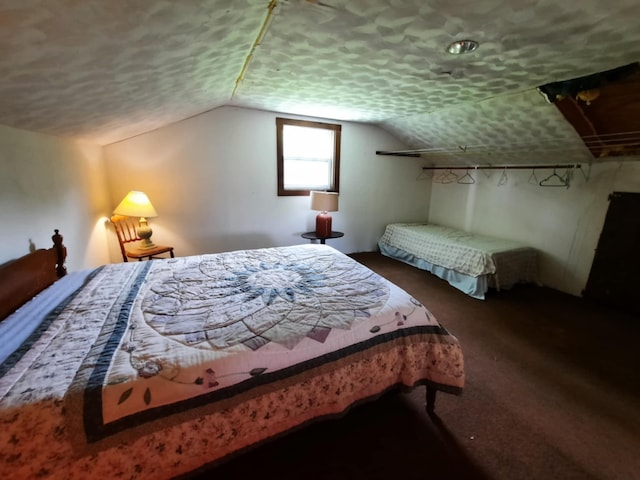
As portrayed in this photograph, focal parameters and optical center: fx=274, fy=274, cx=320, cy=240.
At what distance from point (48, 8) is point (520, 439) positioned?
8.86ft

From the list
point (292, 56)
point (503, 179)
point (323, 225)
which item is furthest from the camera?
point (503, 179)

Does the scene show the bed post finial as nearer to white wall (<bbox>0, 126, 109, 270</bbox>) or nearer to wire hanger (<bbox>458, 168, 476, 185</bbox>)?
white wall (<bbox>0, 126, 109, 270</bbox>)

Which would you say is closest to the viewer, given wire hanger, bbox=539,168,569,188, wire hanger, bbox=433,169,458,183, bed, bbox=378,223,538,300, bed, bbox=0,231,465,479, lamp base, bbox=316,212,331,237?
bed, bbox=0,231,465,479

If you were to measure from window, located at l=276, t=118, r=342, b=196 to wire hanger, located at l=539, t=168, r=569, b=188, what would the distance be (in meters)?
2.61

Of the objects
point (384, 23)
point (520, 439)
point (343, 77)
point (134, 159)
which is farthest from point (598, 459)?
point (134, 159)

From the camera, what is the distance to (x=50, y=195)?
2027mm

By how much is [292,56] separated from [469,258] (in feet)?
9.00

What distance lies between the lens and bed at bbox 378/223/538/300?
121 inches

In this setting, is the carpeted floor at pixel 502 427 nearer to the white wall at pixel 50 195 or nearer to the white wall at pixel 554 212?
the white wall at pixel 554 212

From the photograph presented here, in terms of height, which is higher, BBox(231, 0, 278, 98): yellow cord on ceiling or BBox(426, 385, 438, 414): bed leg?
BBox(231, 0, 278, 98): yellow cord on ceiling

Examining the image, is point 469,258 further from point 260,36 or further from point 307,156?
point 260,36

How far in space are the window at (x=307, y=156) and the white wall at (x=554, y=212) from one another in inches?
83.8

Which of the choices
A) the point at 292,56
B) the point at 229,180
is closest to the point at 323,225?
the point at 229,180

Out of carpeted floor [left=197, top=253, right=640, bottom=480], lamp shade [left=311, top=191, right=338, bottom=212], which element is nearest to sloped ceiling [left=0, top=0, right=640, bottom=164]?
lamp shade [left=311, top=191, right=338, bottom=212]
